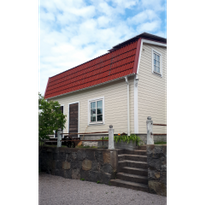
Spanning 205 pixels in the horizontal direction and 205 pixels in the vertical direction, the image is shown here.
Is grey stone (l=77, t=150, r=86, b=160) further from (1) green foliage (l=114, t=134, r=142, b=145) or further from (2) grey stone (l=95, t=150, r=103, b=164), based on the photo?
(1) green foliage (l=114, t=134, r=142, b=145)

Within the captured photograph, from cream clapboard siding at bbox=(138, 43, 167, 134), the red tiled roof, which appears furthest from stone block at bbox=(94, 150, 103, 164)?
the red tiled roof

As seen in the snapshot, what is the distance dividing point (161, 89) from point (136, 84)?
2144mm

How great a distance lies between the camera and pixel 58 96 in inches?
Answer: 522

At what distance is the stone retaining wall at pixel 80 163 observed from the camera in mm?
7328

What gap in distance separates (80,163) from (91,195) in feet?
8.05

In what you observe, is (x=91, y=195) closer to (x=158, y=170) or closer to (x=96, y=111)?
(x=158, y=170)

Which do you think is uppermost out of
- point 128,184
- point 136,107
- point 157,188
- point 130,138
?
point 136,107

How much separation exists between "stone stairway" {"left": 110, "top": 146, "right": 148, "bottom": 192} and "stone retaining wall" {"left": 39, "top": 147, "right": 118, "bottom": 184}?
1.00 feet

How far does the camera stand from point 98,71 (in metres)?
10.9

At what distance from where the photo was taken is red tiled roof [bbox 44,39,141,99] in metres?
9.46

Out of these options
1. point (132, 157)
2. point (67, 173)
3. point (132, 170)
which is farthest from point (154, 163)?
point (67, 173)
